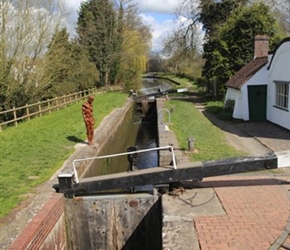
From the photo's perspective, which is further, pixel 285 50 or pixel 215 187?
pixel 285 50

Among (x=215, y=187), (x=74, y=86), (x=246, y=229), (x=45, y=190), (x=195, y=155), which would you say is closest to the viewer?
(x=246, y=229)

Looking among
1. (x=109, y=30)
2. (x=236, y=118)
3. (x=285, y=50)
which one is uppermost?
(x=109, y=30)

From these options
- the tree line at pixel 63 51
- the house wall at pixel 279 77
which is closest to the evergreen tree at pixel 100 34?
the tree line at pixel 63 51

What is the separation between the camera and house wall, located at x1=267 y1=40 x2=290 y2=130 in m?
14.4

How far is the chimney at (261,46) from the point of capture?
19578 mm

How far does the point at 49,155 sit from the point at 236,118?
10448 millimetres

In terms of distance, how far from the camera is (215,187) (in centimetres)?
758

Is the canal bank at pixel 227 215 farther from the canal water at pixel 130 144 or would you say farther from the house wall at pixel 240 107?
the house wall at pixel 240 107

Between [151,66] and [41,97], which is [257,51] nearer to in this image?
[41,97]

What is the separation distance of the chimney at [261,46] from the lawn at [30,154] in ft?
32.8

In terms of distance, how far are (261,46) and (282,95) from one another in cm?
576

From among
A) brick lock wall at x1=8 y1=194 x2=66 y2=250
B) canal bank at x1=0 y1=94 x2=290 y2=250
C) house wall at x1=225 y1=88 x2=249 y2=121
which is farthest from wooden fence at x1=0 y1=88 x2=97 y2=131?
canal bank at x1=0 y1=94 x2=290 y2=250

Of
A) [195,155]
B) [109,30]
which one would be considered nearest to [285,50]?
[195,155]

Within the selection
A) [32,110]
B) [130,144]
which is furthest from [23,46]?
[130,144]
